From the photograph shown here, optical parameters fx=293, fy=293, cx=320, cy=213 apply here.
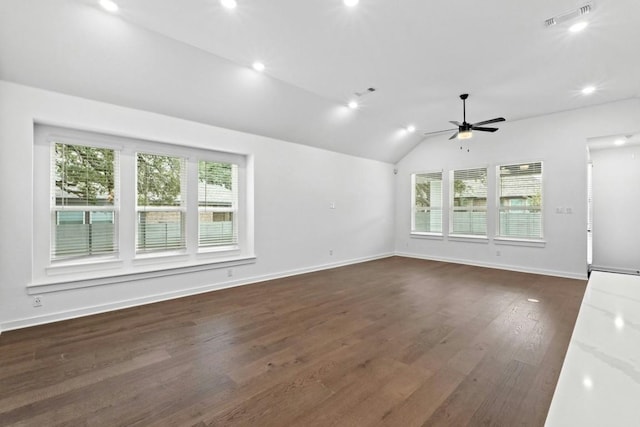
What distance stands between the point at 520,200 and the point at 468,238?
1351 mm

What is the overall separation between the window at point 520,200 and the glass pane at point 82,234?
7.38m

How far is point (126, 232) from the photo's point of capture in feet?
13.2

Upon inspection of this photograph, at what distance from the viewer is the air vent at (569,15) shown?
2.81 meters

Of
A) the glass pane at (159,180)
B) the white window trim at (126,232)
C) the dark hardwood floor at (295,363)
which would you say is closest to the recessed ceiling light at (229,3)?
the white window trim at (126,232)

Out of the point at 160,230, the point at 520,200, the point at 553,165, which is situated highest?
the point at 553,165

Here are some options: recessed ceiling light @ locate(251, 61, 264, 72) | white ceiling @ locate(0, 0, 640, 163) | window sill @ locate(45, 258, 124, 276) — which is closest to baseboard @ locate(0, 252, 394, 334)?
window sill @ locate(45, 258, 124, 276)

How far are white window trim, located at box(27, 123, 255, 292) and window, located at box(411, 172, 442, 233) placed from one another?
4885 millimetres

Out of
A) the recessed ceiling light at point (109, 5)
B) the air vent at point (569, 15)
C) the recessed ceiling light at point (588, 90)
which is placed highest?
the recessed ceiling light at point (109, 5)

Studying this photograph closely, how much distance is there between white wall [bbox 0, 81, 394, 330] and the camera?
3.18m

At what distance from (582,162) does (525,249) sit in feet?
6.37

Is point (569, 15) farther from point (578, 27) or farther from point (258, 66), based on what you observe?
point (258, 66)

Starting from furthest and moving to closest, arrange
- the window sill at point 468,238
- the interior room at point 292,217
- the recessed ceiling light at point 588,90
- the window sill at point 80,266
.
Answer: the window sill at point 468,238, the recessed ceiling light at point 588,90, the window sill at point 80,266, the interior room at point 292,217

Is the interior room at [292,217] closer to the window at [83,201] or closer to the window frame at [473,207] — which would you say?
the window at [83,201]

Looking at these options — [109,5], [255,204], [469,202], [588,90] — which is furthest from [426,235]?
[109,5]
